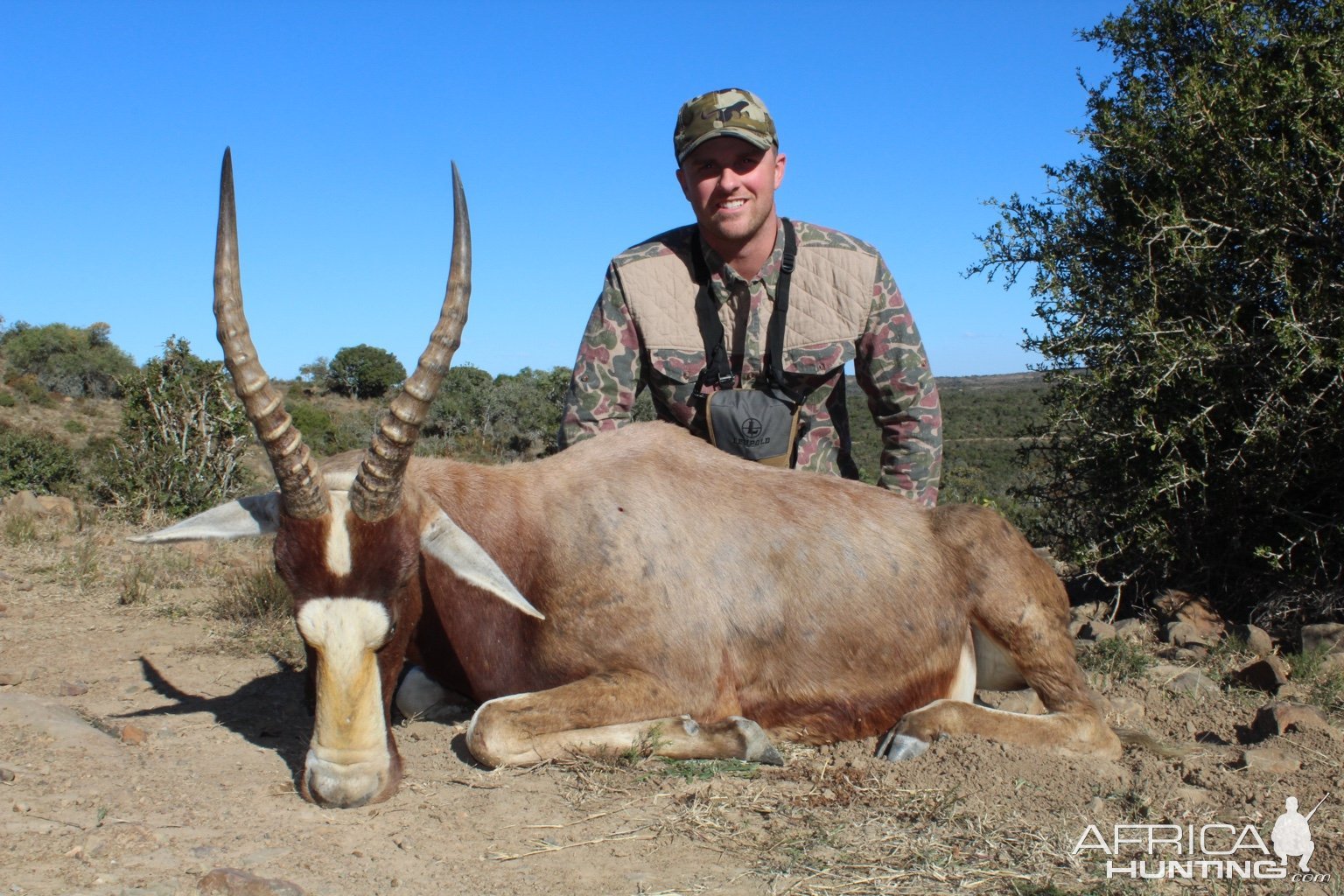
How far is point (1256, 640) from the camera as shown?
255 inches

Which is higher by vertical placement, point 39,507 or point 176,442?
point 176,442

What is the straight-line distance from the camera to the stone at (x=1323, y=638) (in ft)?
20.6

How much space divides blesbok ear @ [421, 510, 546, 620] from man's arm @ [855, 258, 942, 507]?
9.48 feet

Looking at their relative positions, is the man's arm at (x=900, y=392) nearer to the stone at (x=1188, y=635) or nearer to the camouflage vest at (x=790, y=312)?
the camouflage vest at (x=790, y=312)

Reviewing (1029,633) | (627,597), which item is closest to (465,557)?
(627,597)

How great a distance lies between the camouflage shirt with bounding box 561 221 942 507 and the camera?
6219mm

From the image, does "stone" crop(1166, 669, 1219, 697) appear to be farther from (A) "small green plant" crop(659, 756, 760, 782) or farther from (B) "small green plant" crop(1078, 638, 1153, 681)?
(A) "small green plant" crop(659, 756, 760, 782)

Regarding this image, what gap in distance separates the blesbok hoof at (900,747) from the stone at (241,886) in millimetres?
2404

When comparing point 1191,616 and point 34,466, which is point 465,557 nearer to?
point 1191,616

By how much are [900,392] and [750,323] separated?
948mm

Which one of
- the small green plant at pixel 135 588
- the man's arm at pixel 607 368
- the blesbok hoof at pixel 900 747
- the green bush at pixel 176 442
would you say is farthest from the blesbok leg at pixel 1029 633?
the green bush at pixel 176 442

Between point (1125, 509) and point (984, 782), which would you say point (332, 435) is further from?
point (984, 782)

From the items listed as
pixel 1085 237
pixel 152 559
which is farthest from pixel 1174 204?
pixel 152 559

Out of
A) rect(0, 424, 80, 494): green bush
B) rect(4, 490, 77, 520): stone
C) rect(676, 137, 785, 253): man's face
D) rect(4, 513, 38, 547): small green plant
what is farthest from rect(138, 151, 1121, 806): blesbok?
rect(0, 424, 80, 494): green bush
